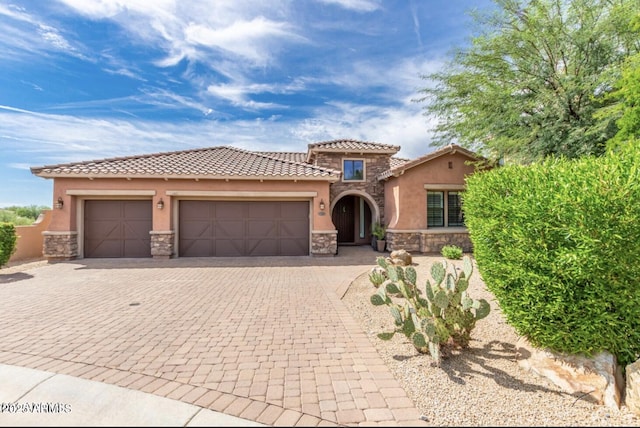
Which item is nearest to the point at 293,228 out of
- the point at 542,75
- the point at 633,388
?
the point at 633,388

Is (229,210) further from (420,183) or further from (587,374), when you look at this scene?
(587,374)

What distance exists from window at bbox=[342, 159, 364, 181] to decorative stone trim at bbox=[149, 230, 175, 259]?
979 centimetres

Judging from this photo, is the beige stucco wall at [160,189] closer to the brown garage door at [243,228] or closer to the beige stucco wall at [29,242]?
the brown garage door at [243,228]

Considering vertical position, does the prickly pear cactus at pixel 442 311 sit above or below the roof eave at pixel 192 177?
below

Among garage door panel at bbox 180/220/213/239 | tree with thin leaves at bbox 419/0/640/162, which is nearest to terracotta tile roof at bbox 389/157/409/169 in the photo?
tree with thin leaves at bbox 419/0/640/162

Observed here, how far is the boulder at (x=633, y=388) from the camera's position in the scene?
2.89 metres

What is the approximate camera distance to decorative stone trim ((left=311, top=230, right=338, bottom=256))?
42.5ft

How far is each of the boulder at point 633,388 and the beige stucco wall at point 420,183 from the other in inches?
436

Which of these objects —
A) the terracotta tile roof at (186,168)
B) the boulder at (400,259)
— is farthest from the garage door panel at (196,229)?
the boulder at (400,259)

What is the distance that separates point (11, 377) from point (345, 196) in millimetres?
15195

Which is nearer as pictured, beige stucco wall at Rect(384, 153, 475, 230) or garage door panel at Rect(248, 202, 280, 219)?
garage door panel at Rect(248, 202, 280, 219)

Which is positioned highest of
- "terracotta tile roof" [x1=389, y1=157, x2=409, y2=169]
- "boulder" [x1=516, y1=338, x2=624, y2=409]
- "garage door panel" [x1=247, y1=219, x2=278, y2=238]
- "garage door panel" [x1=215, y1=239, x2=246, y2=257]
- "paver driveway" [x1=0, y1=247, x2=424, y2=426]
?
"terracotta tile roof" [x1=389, y1=157, x2=409, y2=169]

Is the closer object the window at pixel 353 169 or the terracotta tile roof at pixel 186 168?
the terracotta tile roof at pixel 186 168

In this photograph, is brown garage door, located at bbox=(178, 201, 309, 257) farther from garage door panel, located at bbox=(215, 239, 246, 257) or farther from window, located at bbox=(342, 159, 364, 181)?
window, located at bbox=(342, 159, 364, 181)
